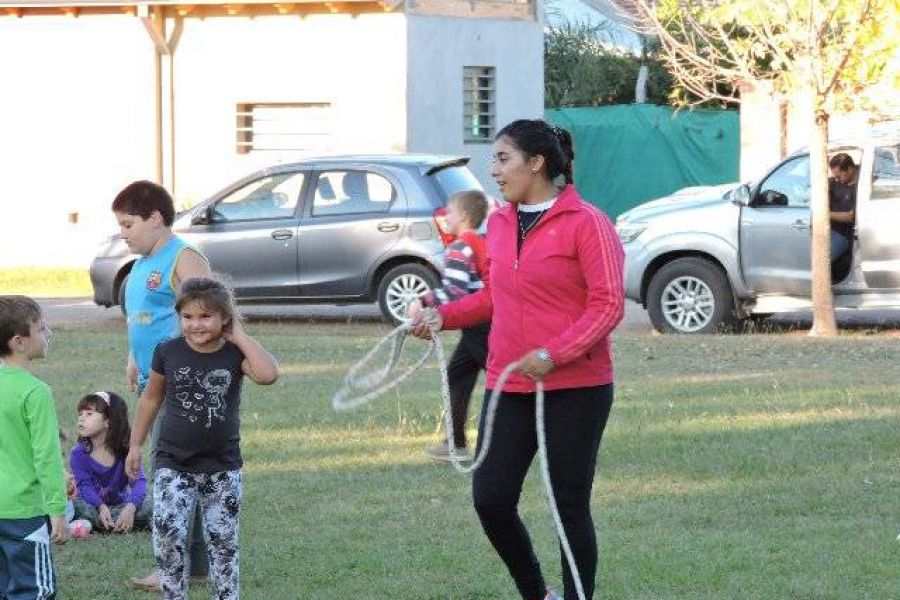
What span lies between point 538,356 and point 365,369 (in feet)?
Result: 25.9

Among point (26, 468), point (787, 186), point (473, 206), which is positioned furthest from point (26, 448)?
point (787, 186)

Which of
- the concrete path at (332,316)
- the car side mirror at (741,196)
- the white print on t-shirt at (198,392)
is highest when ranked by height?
the car side mirror at (741,196)

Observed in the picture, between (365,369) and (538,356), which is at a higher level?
(538,356)

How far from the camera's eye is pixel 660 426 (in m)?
10.8

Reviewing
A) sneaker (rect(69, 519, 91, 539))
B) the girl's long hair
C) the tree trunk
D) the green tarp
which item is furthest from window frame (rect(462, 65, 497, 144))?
sneaker (rect(69, 519, 91, 539))


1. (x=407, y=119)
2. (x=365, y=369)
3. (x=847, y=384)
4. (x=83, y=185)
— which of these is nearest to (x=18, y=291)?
(x=83, y=185)

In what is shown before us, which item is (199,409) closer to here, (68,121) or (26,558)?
(26,558)

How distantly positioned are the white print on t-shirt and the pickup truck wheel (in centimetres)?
1076

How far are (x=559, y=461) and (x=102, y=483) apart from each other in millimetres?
3200

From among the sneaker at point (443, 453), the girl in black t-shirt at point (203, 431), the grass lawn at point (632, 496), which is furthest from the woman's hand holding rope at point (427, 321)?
the sneaker at point (443, 453)

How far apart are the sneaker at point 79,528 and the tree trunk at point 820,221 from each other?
29.8 feet

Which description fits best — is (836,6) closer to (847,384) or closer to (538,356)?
(847,384)

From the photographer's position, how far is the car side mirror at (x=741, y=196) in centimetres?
1636

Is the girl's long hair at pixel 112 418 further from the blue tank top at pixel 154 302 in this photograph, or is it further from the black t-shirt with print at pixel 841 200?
the black t-shirt with print at pixel 841 200
